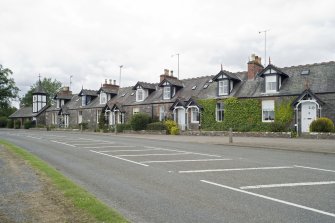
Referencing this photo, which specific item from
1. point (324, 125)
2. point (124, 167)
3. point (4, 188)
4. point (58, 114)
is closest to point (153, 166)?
point (124, 167)

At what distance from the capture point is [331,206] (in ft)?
21.7

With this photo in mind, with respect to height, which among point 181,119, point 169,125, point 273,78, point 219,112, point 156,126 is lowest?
point 156,126

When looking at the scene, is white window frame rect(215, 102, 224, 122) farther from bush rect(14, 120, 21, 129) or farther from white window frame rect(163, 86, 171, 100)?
bush rect(14, 120, 21, 129)

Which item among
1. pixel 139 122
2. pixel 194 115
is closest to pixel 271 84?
pixel 194 115

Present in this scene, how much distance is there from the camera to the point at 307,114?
30.9m

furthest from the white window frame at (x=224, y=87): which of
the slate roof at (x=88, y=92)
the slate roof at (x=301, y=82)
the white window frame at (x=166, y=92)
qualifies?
the slate roof at (x=88, y=92)

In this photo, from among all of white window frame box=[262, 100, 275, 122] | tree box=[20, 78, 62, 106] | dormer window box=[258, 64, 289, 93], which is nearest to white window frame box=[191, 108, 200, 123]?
white window frame box=[262, 100, 275, 122]

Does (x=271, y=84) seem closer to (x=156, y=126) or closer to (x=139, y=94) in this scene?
(x=156, y=126)

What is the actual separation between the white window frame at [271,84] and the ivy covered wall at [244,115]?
A: 4.47ft

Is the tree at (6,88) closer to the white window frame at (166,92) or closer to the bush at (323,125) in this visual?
the white window frame at (166,92)

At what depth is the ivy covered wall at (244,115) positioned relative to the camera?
32.2 m

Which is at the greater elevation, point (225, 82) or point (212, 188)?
point (225, 82)

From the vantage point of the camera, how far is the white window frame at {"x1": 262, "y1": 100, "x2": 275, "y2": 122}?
111 ft

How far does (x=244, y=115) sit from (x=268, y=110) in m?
2.56
